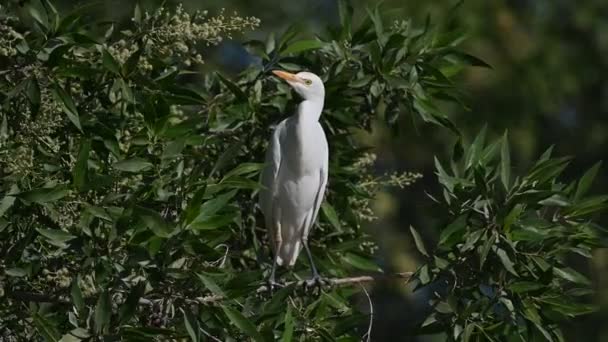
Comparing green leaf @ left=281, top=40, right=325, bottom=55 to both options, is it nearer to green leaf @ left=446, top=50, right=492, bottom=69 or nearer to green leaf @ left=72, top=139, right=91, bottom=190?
green leaf @ left=446, top=50, right=492, bottom=69

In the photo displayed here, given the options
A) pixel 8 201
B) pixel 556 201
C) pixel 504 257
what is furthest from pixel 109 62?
pixel 556 201

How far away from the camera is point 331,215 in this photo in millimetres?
3537

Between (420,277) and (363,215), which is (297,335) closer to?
(420,277)

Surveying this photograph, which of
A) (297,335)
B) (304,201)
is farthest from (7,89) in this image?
(304,201)

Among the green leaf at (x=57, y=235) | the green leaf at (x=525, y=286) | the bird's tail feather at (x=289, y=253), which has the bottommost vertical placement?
the bird's tail feather at (x=289, y=253)

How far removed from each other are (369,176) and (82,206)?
1139 millimetres

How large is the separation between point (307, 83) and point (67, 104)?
0.86 m

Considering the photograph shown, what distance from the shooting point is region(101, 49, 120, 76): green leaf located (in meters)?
2.90

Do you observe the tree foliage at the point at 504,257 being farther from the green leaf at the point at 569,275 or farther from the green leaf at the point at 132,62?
the green leaf at the point at 132,62

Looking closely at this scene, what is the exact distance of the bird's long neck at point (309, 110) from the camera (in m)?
3.60

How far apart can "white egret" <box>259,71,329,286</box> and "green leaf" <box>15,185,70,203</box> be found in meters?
0.98

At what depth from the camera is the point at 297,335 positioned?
118 inches

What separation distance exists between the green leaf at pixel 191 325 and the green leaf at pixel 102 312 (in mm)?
166

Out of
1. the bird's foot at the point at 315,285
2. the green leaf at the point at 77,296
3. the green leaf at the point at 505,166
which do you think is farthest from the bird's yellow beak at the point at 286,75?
the green leaf at the point at 77,296
